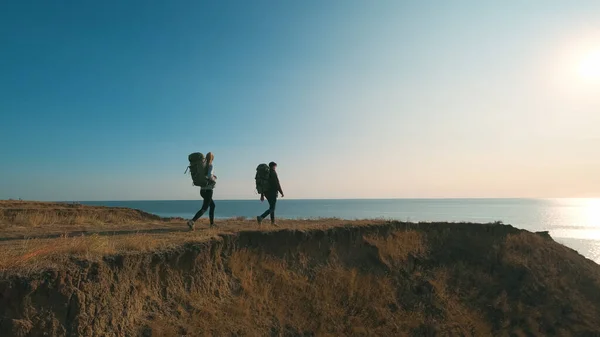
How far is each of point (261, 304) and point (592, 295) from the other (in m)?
14.1

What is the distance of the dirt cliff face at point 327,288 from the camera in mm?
7234

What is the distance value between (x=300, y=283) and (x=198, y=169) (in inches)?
190

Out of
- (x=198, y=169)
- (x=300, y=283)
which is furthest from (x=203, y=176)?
(x=300, y=283)

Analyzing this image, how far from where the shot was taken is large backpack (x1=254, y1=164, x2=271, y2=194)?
14.4m

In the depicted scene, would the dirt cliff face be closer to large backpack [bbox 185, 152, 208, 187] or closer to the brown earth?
→ the brown earth

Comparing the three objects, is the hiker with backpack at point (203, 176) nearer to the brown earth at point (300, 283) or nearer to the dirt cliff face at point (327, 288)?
the brown earth at point (300, 283)

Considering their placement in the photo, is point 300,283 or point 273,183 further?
point 273,183

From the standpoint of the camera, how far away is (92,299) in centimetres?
733

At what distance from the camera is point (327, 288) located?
37.2 ft

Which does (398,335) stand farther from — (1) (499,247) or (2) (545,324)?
(1) (499,247)

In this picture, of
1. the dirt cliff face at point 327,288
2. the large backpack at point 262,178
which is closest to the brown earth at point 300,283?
the dirt cliff face at point 327,288

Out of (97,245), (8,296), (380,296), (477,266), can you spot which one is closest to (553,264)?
(477,266)

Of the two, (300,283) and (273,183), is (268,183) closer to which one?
(273,183)

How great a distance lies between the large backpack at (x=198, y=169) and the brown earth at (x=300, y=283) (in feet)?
5.37
